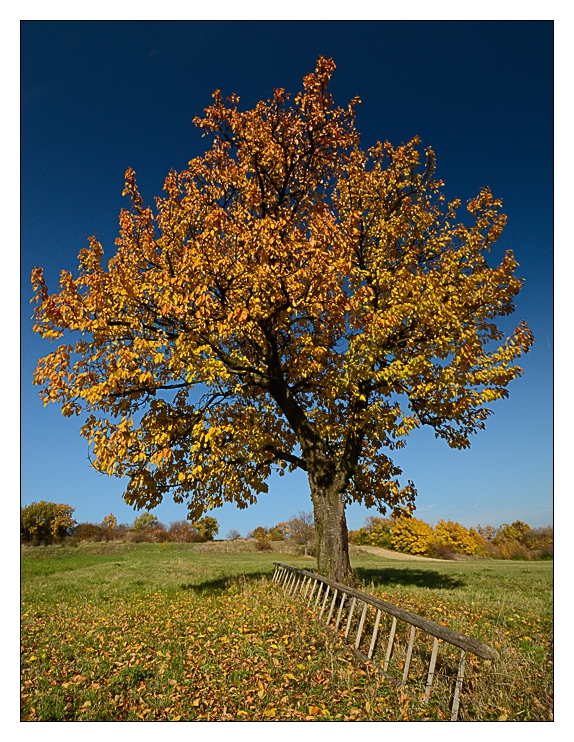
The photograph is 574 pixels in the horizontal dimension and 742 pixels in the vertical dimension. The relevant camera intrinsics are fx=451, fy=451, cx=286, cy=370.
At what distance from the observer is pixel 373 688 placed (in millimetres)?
4625

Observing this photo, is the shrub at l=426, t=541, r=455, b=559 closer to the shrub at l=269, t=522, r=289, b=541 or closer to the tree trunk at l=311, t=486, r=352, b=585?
the shrub at l=269, t=522, r=289, b=541

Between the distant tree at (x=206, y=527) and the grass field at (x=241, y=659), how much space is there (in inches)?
534

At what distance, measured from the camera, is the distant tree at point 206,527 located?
81.9 ft

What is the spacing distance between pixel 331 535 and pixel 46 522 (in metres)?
7.47

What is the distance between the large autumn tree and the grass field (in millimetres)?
2189

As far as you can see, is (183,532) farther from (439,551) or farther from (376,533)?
(439,551)

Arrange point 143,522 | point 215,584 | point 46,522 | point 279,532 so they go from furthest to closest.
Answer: point 279,532, point 143,522, point 215,584, point 46,522

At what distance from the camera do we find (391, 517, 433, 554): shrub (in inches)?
1003

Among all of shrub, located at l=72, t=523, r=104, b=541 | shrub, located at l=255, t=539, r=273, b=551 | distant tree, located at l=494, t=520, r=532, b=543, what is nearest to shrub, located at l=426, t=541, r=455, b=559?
distant tree, located at l=494, t=520, r=532, b=543

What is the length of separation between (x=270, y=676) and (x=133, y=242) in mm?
7944

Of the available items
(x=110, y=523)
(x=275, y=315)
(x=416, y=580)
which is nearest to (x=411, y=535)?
(x=416, y=580)

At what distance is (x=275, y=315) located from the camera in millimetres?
8273

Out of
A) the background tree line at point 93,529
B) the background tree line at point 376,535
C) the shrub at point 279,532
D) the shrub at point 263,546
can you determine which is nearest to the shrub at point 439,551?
the background tree line at point 376,535
